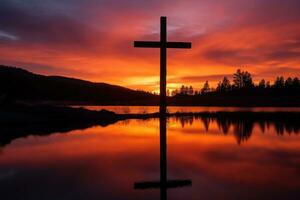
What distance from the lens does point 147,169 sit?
8.73 meters

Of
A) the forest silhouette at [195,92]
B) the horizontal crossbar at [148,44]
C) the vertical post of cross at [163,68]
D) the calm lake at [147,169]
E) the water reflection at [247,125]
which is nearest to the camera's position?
the calm lake at [147,169]

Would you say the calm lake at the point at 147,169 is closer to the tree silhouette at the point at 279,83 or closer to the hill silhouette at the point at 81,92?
the hill silhouette at the point at 81,92

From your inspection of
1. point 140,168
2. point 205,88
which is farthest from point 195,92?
point 140,168

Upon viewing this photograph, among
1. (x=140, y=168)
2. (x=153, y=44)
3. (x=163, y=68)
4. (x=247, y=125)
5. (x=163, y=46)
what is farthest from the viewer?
(x=247, y=125)

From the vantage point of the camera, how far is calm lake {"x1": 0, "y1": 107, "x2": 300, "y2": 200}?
6.58 metres

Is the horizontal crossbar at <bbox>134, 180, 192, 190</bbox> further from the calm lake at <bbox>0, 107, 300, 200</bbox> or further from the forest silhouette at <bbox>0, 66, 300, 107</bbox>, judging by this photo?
the forest silhouette at <bbox>0, 66, 300, 107</bbox>

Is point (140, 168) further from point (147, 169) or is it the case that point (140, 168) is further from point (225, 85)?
point (225, 85)

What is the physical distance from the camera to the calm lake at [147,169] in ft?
21.6

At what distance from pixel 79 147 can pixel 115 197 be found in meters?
6.75

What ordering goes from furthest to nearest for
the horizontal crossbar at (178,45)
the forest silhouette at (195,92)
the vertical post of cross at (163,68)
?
1. the forest silhouette at (195,92)
2. the horizontal crossbar at (178,45)
3. the vertical post of cross at (163,68)

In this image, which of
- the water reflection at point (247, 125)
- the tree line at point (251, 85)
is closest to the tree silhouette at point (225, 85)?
the tree line at point (251, 85)

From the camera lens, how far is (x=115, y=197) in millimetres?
6215

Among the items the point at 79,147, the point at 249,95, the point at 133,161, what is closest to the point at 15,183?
the point at 133,161

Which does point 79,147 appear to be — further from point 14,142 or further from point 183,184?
point 183,184
